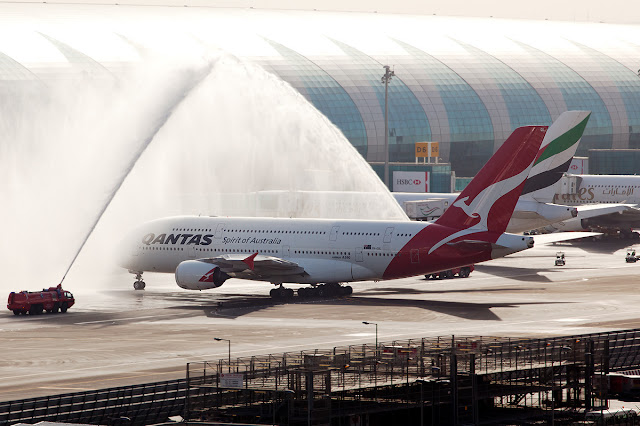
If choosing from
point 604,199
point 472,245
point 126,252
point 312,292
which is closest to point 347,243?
point 312,292

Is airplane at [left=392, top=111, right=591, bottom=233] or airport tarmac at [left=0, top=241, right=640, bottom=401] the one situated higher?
airplane at [left=392, top=111, right=591, bottom=233]

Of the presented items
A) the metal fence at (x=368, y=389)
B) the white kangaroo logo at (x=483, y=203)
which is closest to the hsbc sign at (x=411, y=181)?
the white kangaroo logo at (x=483, y=203)

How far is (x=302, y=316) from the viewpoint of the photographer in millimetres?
81000

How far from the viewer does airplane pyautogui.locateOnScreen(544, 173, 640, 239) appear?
14688 centimetres

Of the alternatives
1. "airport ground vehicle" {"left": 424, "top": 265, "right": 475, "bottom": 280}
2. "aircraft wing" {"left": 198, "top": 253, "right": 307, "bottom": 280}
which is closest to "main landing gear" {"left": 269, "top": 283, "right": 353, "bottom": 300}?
"aircraft wing" {"left": 198, "top": 253, "right": 307, "bottom": 280}

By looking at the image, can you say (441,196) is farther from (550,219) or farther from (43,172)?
(43,172)

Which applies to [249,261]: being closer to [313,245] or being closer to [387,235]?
[313,245]

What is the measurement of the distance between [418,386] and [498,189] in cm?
3874

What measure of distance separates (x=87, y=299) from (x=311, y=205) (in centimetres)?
5244

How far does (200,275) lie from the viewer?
87125mm

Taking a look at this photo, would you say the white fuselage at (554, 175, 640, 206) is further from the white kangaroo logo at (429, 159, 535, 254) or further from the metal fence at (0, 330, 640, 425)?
the metal fence at (0, 330, 640, 425)

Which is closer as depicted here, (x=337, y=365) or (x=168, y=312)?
(x=337, y=365)

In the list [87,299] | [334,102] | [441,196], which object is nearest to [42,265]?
[87,299]

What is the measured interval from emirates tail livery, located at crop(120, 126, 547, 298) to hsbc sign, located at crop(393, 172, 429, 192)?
9028 cm
